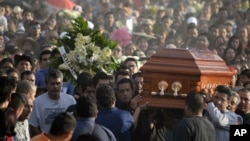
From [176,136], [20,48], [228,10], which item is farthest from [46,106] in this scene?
[228,10]

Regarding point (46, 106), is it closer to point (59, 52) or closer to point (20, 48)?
point (59, 52)

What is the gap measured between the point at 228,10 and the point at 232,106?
1080 centimetres

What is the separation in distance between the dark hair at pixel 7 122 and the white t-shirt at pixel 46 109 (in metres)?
2.83

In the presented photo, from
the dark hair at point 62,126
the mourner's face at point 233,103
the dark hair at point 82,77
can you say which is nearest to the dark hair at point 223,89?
the mourner's face at point 233,103

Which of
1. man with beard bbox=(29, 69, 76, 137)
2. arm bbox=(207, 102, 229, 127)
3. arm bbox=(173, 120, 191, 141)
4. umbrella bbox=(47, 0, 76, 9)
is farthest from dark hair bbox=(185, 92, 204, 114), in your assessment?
umbrella bbox=(47, 0, 76, 9)

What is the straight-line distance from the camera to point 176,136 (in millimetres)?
11680

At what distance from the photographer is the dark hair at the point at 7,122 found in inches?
387

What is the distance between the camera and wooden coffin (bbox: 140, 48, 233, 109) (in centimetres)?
1230

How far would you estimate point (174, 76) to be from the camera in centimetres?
1233

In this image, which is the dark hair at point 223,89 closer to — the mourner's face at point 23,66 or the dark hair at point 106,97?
the dark hair at point 106,97

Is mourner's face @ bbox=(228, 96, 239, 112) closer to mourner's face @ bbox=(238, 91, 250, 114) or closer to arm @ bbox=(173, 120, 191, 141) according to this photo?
mourner's face @ bbox=(238, 91, 250, 114)

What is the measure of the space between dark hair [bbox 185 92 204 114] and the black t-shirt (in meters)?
0.11

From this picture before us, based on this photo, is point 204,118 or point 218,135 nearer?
point 204,118

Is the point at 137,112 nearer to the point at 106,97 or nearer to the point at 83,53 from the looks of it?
the point at 106,97
